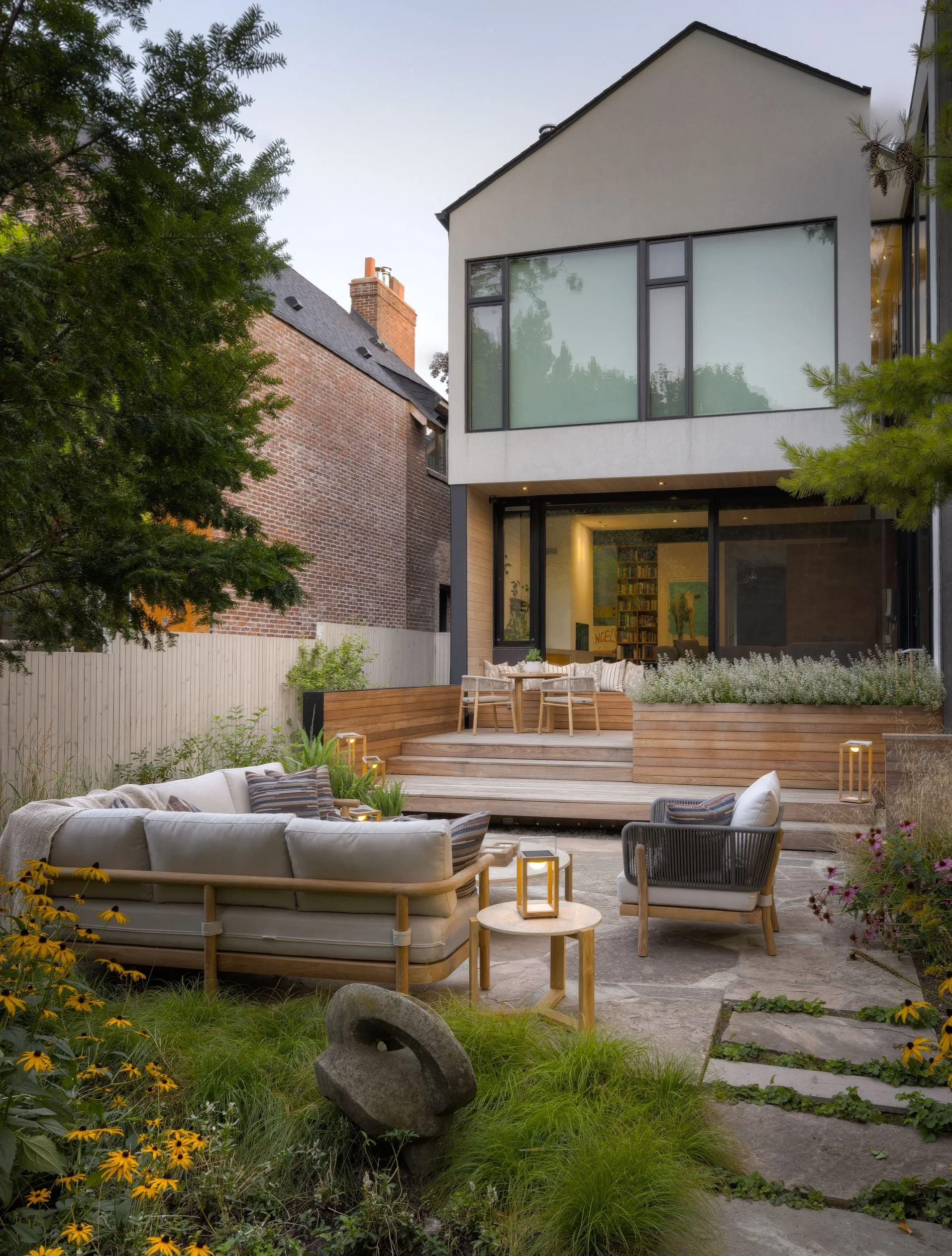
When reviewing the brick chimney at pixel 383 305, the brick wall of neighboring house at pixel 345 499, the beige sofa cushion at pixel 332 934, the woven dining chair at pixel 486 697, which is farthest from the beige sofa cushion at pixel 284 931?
the brick chimney at pixel 383 305

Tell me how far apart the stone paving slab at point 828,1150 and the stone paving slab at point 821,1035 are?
1.78 feet

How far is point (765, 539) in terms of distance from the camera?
43.5 ft

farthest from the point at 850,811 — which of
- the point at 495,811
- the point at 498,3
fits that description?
the point at 498,3

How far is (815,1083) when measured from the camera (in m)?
3.39

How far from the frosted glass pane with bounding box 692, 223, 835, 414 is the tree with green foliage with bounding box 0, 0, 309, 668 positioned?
936cm

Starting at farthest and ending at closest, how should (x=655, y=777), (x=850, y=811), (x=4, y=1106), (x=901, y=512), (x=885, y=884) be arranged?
(x=655, y=777) < (x=850, y=811) < (x=901, y=512) < (x=885, y=884) < (x=4, y=1106)

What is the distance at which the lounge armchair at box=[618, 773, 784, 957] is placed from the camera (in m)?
4.89

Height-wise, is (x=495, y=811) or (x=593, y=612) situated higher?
(x=593, y=612)

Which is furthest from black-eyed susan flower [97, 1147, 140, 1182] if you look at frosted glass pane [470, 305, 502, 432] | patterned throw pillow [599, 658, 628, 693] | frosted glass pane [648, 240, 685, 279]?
frosted glass pane [648, 240, 685, 279]

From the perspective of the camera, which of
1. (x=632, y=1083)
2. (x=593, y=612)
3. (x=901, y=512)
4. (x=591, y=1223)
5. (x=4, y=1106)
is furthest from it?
(x=593, y=612)

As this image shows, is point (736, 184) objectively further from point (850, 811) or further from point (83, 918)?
point (83, 918)

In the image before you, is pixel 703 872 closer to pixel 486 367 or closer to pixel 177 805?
pixel 177 805

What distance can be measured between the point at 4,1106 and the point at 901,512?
517 cm

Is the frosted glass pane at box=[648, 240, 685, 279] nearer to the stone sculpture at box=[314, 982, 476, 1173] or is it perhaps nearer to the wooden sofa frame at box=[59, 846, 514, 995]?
the wooden sofa frame at box=[59, 846, 514, 995]
